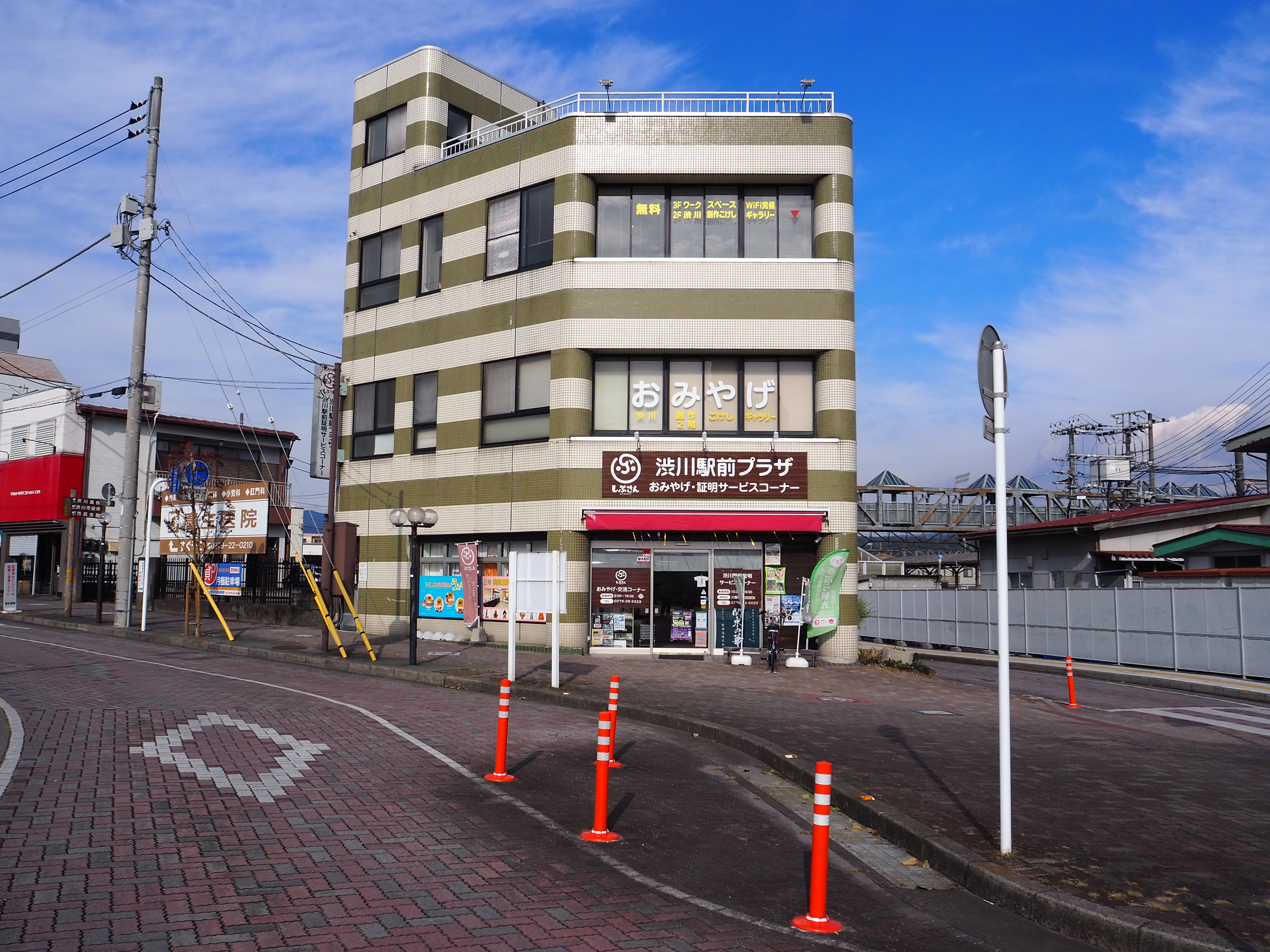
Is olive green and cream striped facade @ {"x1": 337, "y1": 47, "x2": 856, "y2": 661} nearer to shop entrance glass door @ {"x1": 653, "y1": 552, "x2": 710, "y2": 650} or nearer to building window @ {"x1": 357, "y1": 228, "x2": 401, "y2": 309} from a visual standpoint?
shop entrance glass door @ {"x1": 653, "y1": 552, "x2": 710, "y2": 650}

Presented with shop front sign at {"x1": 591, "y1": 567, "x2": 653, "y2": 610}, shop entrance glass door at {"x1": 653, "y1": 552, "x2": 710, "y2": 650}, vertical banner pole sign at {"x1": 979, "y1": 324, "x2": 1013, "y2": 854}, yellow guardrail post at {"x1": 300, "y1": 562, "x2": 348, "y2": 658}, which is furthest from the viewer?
shop front sign at {"x1": 591, "y1": 567, "x2": 653, "y2": 610}

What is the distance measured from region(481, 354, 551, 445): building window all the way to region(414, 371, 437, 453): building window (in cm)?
198

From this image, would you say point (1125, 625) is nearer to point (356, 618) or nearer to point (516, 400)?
point (516, 400)

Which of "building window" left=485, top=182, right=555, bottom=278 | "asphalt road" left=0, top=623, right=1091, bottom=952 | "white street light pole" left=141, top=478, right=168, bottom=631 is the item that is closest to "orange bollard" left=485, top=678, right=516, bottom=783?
"asphalt road" left=0, top=623, right=1091, bottom=952

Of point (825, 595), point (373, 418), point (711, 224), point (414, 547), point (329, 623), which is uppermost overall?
point (711, 224)

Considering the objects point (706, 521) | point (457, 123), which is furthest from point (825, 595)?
point (457, 123)

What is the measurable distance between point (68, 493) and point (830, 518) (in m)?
35.8

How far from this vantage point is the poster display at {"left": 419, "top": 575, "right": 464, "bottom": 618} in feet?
84.7

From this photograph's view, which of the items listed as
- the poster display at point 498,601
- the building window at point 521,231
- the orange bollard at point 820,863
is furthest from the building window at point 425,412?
the orange bollard at point 820,863

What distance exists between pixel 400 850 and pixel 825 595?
15.5 meters

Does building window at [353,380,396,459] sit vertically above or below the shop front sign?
above

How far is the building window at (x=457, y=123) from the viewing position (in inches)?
1120

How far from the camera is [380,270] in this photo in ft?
93.8

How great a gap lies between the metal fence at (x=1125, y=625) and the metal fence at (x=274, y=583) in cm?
2275
